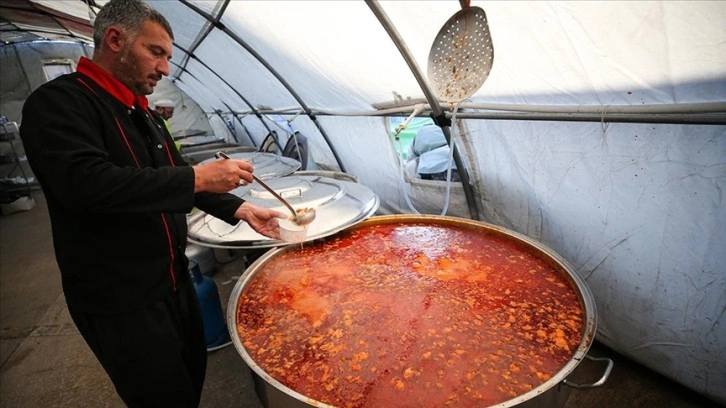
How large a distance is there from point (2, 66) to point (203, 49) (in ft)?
35.0

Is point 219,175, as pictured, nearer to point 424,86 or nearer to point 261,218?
point 261,218

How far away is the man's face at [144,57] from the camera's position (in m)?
1.42

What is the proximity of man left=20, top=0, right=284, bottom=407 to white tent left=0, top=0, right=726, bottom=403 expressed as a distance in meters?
1.36

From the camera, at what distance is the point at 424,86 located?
2.25 meters

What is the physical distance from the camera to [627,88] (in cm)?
146

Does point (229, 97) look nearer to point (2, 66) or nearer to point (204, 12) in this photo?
point (204, 12)

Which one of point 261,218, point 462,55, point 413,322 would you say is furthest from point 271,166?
point 413,322

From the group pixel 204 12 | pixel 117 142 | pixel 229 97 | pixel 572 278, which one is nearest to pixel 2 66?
pixel 229 97

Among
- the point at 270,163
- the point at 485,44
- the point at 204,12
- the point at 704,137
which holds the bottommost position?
the point at 270,163

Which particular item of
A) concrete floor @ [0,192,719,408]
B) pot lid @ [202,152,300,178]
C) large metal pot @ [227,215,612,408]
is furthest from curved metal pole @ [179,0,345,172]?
large metal pot @ [227,215,612,408]

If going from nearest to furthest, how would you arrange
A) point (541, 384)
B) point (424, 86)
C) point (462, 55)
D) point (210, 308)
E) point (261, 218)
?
point (541, 384) < point (462, 55) < point (261, 218) < point (424, 86) < point (210, 308)

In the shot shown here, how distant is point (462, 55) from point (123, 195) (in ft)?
5.53

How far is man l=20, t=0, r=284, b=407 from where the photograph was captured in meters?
1.19

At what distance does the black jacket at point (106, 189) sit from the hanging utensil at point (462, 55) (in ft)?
4.63
